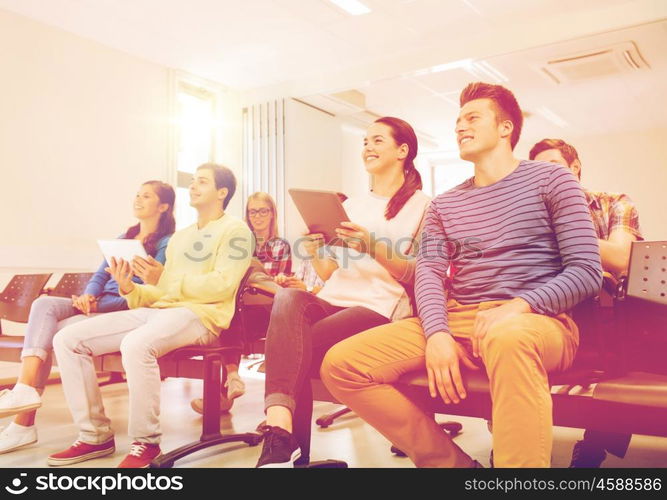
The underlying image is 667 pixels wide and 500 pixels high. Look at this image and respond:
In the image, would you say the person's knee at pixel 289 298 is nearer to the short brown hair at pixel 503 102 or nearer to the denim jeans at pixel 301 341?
the denim jeans at pixel 301 341

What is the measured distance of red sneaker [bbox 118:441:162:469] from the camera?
5.90 feet

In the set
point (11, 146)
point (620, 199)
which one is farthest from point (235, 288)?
point (11, 146)

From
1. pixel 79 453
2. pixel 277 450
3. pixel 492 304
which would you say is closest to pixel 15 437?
pixel 79 453

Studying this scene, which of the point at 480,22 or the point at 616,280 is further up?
the point at 480,22

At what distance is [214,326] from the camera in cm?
211

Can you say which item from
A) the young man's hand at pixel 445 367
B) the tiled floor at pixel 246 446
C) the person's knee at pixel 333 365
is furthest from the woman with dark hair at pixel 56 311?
the young man's hand at pixel 445 367

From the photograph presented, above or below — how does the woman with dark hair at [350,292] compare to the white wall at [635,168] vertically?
below

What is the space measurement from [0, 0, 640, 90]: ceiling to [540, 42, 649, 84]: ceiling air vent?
2.13ft

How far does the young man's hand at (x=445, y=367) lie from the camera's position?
130 centimetres

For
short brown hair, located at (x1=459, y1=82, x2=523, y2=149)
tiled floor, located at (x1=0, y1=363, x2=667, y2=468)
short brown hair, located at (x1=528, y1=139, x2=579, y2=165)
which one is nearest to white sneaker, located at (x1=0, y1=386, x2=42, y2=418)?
tiled floor, located at (x1=0, y1=363, x2=667, y2=468)

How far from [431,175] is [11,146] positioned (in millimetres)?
6471

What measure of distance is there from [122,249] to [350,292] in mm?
955

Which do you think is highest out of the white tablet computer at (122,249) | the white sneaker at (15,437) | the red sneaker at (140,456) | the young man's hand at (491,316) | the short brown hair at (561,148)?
the short brown hair at (561,148)
